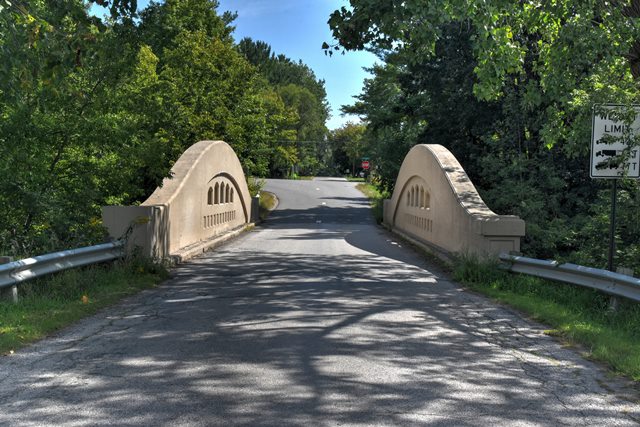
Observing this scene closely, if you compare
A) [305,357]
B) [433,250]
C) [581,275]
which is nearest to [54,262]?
[305,357]

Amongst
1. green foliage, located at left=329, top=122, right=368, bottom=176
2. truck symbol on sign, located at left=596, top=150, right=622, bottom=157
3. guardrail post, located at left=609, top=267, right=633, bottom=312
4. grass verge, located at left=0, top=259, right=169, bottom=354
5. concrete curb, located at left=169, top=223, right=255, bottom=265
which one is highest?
green foliage, located at left=329, top=122, right=368, bottom=176

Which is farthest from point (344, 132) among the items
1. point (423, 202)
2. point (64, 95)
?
point (64, 95)

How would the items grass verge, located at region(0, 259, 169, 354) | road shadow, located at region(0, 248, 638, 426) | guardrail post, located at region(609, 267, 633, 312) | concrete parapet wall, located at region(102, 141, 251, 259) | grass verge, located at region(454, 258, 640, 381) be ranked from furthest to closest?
concrete parapet wall, located at region(102, 141, 251, 259) < guardrail post, located at region(609, 267, 633, 312) < grass verge, located at region(0, 259, 169, 354) < grass verge, located at region(454, 258, 640, 381) < road shadow, located at region(0, 248, 638, 426)

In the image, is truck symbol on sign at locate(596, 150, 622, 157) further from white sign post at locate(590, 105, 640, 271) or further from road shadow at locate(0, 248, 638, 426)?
road shadow at locate(0, 248, 638, 426)

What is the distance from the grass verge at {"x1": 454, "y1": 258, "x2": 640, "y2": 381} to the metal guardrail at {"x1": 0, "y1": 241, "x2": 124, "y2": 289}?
599 cm

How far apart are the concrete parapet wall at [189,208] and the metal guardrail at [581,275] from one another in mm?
6347

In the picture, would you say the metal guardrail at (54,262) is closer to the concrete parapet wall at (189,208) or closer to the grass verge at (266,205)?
the concrete parapet wall at (189,208)

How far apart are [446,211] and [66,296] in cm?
910

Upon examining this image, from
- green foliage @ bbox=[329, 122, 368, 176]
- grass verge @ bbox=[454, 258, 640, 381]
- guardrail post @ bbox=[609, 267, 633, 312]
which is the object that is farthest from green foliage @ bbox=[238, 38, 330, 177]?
guardrail post @ bbox=[609, 267, 633, 312]

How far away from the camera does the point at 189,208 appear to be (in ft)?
48.1

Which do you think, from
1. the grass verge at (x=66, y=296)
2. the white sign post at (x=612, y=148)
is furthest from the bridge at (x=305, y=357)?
the white sign post at (x=612, y=148)

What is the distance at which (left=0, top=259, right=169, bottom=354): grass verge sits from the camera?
20.2 feet

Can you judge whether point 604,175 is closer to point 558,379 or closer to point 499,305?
point 499,305

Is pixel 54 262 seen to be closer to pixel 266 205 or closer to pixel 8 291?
pixel 8 291
